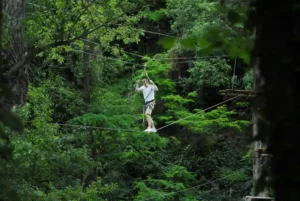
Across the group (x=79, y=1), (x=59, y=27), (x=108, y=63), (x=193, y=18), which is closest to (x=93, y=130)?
(x=108, y=63)

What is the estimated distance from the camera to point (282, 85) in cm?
212

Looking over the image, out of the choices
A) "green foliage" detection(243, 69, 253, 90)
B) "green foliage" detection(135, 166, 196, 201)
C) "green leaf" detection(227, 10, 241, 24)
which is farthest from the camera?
"green foliage" detection(243, 69, 253, 90)

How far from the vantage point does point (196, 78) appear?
2345cm

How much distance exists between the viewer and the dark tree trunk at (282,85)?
210cm

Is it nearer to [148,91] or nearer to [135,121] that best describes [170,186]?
[135,121]

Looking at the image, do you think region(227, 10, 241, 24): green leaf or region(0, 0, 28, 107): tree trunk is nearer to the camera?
region(227, 10, 241, 24): green leaf

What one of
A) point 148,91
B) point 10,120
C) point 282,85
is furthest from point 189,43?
point 148,91

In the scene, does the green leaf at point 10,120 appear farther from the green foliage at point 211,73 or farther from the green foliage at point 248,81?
the green foliage at point 211,73

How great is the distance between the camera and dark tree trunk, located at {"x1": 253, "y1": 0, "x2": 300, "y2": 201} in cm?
210

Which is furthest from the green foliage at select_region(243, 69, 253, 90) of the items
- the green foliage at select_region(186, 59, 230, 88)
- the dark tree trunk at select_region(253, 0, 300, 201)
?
the dark tree trunk at select_region(253, 0, 300, 201)

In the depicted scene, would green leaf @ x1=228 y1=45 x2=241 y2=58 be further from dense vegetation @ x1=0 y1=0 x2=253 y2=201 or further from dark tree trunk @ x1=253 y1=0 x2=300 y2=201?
dense vegetation @ x1=0 y1=0 x2=253 y2=201

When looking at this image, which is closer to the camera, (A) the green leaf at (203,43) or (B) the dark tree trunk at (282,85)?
(B) the dark tree trunk at (282,85)

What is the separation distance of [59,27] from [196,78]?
1397 centimetres

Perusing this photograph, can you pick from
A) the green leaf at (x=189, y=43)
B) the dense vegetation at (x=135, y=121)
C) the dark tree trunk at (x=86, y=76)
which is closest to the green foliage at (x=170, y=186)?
the dense vegetation at (x=135, y=121)
